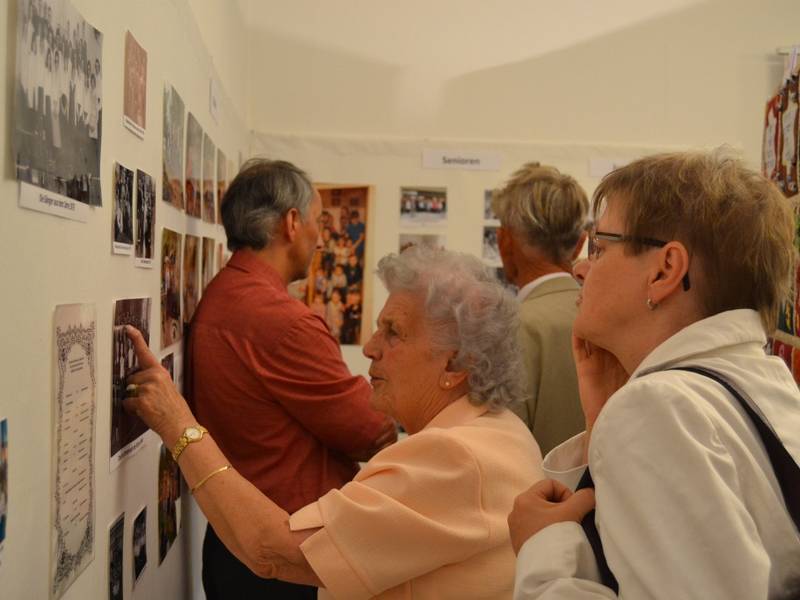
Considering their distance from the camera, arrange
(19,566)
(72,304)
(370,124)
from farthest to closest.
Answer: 1. (370,124)
2. (72,304)
3. (19,566)

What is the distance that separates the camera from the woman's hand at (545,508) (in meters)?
1.05

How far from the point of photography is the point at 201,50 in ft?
7.68

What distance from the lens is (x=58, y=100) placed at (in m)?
1.04

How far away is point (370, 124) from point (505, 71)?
770 mm

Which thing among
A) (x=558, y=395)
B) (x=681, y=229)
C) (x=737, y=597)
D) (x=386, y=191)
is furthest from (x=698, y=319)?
(x=386, y=191)

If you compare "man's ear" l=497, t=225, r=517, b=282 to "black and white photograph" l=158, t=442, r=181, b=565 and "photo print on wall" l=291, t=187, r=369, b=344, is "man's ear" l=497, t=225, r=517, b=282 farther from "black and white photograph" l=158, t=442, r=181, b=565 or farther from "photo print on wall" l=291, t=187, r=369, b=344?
"photo print on wall" l=291, t=187, r=369, b=344

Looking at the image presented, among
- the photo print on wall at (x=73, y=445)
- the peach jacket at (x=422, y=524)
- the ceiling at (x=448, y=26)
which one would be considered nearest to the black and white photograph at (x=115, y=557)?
the photo print on wall at (x=73, y=445)

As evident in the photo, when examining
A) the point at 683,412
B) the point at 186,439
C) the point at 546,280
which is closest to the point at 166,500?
the point at 186,439

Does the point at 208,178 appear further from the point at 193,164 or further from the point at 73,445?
the point at 73,445

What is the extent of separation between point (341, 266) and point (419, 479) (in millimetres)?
2840

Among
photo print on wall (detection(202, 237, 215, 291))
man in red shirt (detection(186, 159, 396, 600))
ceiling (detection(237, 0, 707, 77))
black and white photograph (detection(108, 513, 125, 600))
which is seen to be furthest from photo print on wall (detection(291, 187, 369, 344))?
black and white photograph (detection(108, 513, 125, 600))

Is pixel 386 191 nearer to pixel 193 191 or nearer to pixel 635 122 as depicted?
pixel 635 122

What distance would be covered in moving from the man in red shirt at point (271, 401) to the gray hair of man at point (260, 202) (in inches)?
5.1

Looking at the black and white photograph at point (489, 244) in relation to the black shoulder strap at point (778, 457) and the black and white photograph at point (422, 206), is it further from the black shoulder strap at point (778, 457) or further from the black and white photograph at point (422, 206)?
the black shoulder strap at point (778, 457)
